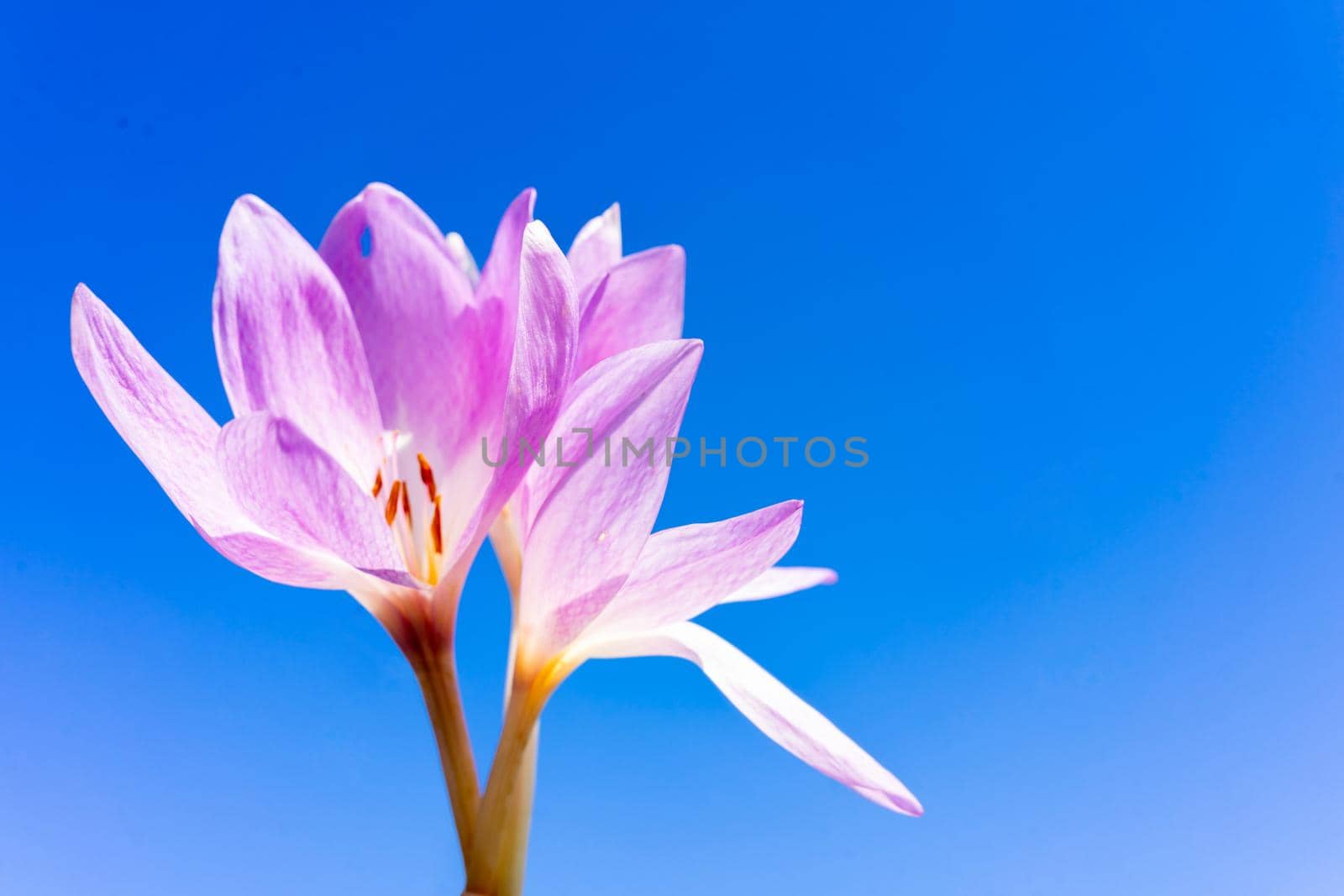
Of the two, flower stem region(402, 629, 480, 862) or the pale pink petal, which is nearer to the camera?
flower stem region(402, 629, 480, 862)

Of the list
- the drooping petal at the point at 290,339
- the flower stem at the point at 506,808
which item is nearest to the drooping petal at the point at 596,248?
the drooping petal at the point at 290,339

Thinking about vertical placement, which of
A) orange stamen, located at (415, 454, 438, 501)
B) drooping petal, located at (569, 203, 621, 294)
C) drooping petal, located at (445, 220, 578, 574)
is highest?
drooping petal, located at (569, 203, 621, 294)

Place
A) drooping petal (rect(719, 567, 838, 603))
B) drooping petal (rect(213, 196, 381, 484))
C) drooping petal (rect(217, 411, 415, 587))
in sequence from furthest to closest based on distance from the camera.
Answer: drooping petal (rect(719, 567, 838, 603)) → drooping petal (rect(213, 196, 381, 484)) → drooping petal (rect(217, 411, 415, 587))

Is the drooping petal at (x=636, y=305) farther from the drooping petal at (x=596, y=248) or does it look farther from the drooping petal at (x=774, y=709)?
the drooping petal at (x=774, y=709)

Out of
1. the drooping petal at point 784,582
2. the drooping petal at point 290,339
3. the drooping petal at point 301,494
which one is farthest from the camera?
the drooping petal at point 784,582

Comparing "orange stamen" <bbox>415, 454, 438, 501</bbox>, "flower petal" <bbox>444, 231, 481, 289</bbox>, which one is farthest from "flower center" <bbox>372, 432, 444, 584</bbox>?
"flower petal" <bbox>444, 231, 481, 289</bbox>

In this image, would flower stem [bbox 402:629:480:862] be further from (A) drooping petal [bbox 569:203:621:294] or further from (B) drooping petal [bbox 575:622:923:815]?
(A) drooping petal [bbox 569:203:621:294]
